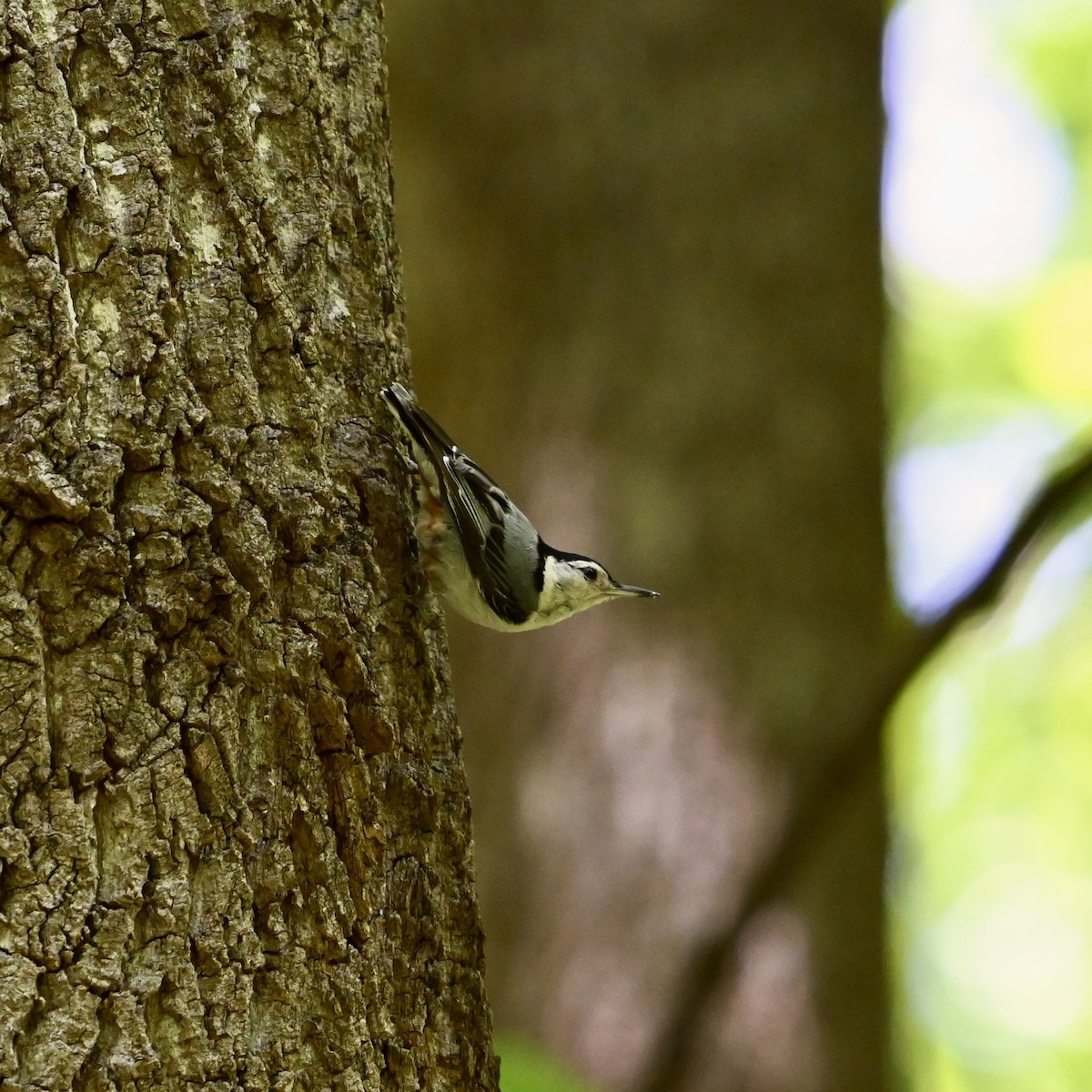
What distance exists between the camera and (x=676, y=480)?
3562 millimetres

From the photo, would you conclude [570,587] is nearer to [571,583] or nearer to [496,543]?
[571,583]

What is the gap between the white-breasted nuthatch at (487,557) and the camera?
2475 millimetres

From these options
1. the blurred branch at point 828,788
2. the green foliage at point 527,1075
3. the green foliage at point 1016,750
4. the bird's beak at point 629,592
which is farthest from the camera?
the green foliage at point 1016,750

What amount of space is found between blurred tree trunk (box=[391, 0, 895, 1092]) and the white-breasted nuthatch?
433 mm

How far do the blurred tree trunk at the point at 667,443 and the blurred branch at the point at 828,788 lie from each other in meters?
0.10

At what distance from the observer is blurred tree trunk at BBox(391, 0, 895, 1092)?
3.35 metres

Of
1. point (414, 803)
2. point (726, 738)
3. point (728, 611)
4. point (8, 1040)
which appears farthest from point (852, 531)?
point (8, 1040)

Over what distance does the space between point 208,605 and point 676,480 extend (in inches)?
84.9

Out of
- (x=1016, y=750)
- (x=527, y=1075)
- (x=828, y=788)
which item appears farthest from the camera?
(x=1016, y=750)

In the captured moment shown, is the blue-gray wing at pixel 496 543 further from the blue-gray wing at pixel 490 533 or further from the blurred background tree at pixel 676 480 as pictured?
the blurred background tree at pixel 676 480

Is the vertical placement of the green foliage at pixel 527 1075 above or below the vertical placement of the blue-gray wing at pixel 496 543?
below

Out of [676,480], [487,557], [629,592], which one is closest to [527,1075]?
[487,557]

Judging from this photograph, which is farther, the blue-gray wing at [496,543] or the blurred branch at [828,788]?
the blurred branch at [828,788]

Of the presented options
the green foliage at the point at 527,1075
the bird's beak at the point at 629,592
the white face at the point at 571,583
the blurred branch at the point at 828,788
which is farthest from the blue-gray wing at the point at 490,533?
the green foliage at the point at 527,1075
